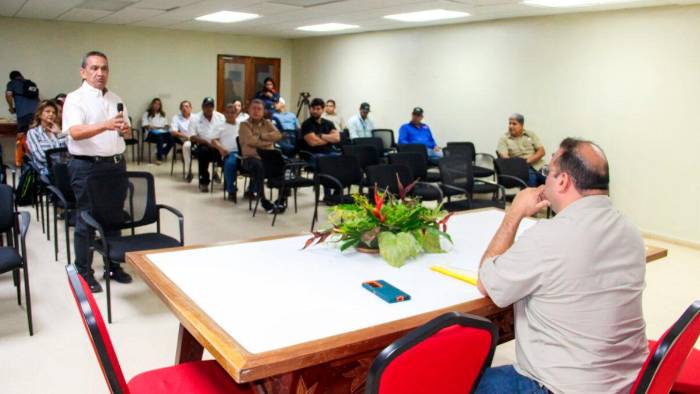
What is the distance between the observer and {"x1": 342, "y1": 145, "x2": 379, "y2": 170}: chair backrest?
657cm

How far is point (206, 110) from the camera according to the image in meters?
7.86

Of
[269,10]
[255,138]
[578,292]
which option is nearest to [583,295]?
[578,292]

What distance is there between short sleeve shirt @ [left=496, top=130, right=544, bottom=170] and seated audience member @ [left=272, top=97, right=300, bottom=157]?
2.72 m

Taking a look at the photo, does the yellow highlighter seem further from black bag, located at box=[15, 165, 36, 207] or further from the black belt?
black bag, located at box=[15, 165, 36, 207]

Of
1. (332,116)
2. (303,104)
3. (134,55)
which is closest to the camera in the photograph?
(332,116)

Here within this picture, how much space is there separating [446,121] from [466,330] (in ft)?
23.9

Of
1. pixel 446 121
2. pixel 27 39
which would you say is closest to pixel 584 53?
pixel 446 121

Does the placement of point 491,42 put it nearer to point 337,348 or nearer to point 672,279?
point 672,279

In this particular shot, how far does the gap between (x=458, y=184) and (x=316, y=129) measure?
8.39 feet

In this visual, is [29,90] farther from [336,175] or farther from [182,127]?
[336,175]

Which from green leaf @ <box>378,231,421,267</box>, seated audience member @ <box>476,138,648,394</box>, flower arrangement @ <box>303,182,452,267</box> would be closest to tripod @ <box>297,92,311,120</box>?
flower arrangement @ <box>303,182,452,267</box>

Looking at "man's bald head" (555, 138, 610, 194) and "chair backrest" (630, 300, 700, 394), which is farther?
"man's bald head" (555, 138, 610, 194)

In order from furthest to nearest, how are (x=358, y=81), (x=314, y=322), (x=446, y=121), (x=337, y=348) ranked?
(x=358, y=81)
(x=446, y=121)
(x=314, y=322)
(x=337, y=348)

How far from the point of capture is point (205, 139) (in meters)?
7.86
